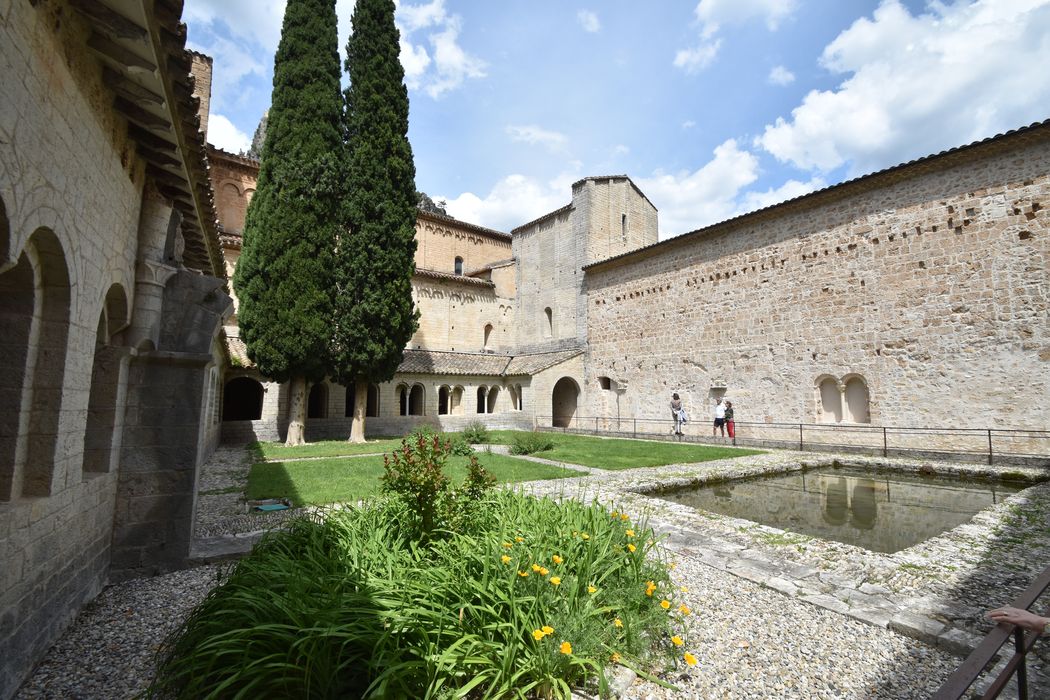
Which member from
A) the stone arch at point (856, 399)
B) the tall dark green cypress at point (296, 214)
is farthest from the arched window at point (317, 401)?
the stone arch at point (856, 399)

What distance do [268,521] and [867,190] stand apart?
17.3m

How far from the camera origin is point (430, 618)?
2.98 meters

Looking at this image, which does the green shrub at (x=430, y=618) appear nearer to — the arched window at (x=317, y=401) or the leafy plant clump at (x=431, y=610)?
the leafy plant clump at (x=431, y=610)

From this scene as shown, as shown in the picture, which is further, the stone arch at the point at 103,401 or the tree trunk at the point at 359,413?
the tree trunk at the point at 359,413

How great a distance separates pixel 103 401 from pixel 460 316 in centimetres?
2271

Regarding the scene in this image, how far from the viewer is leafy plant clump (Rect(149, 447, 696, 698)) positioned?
8.28 ft

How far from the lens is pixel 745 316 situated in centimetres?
1741

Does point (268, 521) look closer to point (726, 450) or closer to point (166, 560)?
point (166, 560)

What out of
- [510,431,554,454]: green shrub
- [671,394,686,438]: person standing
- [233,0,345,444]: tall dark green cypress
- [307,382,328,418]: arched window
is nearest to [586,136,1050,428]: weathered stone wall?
[671,394,686,438]: person standing

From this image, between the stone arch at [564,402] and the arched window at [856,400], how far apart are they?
11980 millimetres

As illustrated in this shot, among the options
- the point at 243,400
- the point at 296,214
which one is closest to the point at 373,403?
the point at 243,400

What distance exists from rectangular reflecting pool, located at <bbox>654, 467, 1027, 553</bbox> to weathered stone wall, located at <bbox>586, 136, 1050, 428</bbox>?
13.3 feet

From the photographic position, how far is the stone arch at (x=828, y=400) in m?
15.2

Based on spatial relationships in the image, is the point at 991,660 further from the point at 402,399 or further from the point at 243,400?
the point at 243,400
